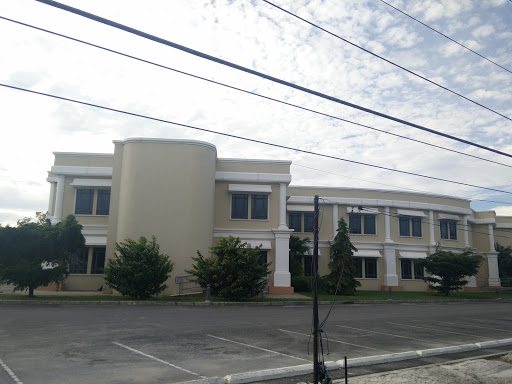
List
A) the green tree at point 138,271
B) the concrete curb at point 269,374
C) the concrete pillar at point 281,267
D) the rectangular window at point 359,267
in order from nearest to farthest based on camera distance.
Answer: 1. the concrete curb at point 269,374
2. the green tree at point 138,271
3. the concrete pillar at point 281,267
4. the rectangular window at point 359,267

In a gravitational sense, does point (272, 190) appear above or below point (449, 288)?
above

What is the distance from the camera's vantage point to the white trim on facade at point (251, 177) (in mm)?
29125

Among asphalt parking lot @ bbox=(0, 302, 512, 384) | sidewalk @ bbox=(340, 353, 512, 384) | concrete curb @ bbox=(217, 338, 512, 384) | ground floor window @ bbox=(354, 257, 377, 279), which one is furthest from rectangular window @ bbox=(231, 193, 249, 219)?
sidewalk @ bbox=(340, 353, 512, 384)

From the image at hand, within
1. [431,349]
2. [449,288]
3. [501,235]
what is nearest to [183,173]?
[431,349]

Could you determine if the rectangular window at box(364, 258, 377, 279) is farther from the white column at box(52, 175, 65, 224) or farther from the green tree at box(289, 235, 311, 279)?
the white column at box(52, 175, 65, 224)

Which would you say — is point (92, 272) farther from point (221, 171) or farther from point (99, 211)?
point (221, 171)

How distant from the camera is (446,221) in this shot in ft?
128

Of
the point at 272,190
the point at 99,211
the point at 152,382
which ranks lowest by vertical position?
the point at 152,382

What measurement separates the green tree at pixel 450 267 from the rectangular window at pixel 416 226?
4.73 m

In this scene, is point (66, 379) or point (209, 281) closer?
point (66, 379)

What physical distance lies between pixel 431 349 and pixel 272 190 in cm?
1979

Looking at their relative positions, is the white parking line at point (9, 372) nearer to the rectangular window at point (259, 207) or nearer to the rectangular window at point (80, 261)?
the rectangular window at point (80, 261)

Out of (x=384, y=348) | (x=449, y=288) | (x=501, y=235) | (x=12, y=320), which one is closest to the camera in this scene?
(x=384, y=348)

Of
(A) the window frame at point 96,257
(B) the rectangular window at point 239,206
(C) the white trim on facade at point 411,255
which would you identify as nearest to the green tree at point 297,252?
(B) the rectangular window at point 239,206
